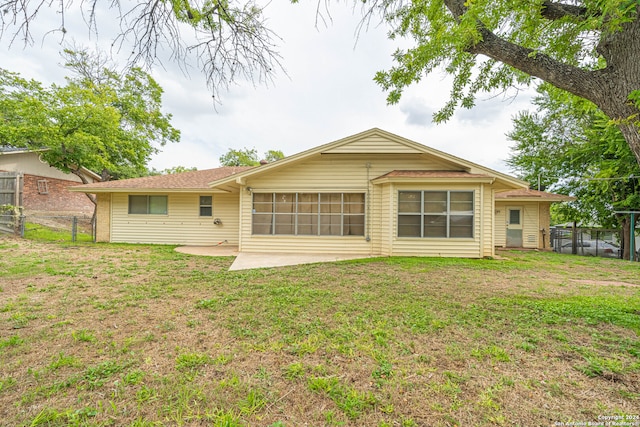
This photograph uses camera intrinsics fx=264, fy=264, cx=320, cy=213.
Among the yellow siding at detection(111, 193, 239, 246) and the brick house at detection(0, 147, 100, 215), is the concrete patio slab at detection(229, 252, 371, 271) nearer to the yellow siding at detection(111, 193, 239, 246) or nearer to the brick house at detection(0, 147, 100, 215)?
the yellow siding at detection(111, 193, 239, 246)

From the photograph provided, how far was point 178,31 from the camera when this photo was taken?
3.42m

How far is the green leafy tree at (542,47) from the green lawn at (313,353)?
8.02 feet

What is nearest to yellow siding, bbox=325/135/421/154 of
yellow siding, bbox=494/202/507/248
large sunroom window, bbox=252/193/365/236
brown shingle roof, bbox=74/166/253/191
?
large sunroom window, bbox=252/193/365/236

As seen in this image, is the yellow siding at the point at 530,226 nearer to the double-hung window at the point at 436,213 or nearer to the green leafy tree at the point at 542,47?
the double-hung window at the point at 436,213

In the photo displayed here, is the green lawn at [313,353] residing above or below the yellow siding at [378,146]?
below

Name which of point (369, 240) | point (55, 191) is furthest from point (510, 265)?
point (55, 191)

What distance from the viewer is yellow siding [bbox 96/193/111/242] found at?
1117 cm

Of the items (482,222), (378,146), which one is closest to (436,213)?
(482,222)

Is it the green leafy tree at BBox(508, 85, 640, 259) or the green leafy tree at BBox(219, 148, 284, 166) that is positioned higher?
the green leafy tree at BBox(219, 148, 284, 166)

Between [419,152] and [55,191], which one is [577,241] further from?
[55,191]

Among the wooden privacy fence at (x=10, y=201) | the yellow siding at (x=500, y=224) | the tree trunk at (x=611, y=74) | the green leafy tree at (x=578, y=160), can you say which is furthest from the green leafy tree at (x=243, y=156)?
the tree trunk at (x=611, y=74)

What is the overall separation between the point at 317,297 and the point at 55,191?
2154 centimetres

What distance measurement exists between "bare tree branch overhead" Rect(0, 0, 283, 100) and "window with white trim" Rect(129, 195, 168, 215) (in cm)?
908

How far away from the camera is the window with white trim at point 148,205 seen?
11227 mm
